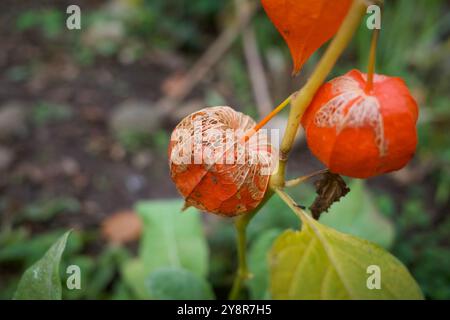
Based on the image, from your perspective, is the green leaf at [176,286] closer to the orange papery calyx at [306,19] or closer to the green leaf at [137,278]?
the green leaf at [137,278]

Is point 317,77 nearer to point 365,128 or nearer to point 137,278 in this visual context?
point 365,128

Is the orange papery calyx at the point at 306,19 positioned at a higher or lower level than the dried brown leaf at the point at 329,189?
higher

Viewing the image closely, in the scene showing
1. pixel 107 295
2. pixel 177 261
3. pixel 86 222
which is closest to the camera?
pixel 177 261

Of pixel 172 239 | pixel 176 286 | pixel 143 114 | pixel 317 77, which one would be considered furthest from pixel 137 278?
pixel 143 114

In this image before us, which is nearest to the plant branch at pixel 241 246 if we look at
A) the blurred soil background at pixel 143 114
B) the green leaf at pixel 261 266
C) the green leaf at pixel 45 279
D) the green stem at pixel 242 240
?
the green stem at pixel 242 240
